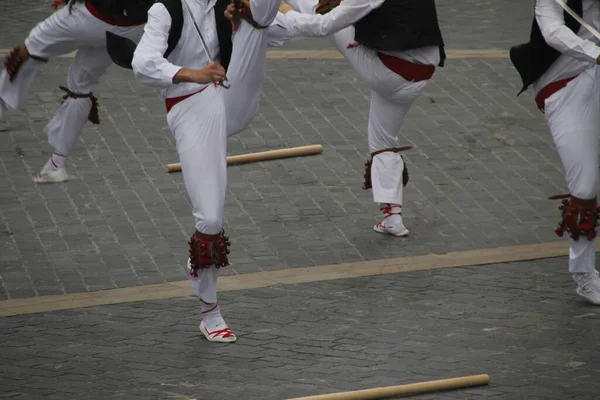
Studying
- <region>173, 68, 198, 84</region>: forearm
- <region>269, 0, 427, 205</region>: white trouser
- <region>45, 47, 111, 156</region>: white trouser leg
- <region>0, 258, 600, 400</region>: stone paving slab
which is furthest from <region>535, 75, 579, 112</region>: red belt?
<region>45, 47, 111, 156</region>: white trouser leg

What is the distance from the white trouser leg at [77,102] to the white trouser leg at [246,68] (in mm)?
2545

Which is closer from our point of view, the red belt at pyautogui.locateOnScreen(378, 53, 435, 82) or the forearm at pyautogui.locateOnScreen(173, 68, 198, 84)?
the forearm at pyautogui.locateOnScreen(173, 68, 198, 84)

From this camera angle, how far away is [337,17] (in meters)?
8.81

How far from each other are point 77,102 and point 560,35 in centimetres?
413

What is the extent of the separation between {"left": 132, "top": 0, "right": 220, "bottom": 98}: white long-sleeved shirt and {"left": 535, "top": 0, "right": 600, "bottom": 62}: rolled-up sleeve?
1878 mm

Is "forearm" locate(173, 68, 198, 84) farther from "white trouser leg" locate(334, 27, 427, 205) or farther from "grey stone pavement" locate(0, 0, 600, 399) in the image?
"white trouser leg" locate(334, 27, 427, 205)

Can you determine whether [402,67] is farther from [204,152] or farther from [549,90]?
[204,152]

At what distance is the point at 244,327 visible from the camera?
7.83 m

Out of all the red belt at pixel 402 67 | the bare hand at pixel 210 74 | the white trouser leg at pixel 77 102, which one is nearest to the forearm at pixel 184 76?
the bare hand at pixel 210 74

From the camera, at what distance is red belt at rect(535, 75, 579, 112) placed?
8008mm

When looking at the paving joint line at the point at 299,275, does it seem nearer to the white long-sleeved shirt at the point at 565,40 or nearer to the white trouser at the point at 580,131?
the white trouser at the point at 580,131

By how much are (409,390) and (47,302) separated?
2.60m

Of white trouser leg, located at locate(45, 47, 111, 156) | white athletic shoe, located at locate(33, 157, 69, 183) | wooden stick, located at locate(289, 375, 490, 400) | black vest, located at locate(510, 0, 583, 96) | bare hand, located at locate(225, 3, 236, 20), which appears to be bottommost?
white athletic shoe, located at locate(33, 157, 69, 183)

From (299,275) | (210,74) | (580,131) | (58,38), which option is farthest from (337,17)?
(58,38)
